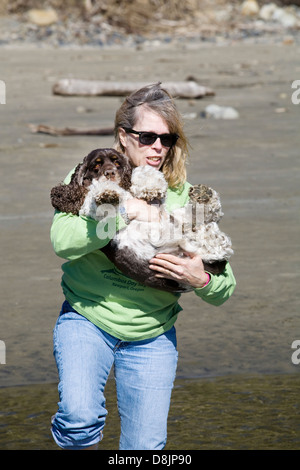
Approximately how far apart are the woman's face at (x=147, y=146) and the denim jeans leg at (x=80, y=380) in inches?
34.1

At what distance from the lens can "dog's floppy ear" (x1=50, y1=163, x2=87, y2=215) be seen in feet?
13.7

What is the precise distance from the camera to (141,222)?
4203mm

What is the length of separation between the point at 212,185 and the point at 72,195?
23.8ft

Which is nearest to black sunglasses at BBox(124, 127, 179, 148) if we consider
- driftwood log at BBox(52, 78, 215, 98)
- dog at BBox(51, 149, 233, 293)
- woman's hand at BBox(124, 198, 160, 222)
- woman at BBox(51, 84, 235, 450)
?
woman at BBox(51, 84, 235, 450)

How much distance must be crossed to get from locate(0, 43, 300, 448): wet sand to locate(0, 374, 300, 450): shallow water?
0.10m

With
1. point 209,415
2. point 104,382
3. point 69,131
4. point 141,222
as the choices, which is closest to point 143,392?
point 104,382

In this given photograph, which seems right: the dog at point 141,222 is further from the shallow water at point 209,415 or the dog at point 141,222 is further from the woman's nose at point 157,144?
the shallow water at point 209,415

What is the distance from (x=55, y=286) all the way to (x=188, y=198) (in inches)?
137

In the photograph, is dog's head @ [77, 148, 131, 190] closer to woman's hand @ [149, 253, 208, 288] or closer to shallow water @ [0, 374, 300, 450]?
woman's hand @ [149, 253, 208, 288]

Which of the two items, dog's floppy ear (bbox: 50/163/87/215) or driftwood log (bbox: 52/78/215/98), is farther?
driftwood log (bbox: 52/78/215/98)

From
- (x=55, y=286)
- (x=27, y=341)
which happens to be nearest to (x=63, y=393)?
(x=27, y=341)

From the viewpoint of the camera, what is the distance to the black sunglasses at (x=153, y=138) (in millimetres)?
4492

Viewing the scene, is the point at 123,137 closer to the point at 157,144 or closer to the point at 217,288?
the point at 157,144

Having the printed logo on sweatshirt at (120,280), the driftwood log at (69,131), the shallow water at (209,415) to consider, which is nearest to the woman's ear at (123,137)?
the printed logo on sweatshirt at (120,280)
